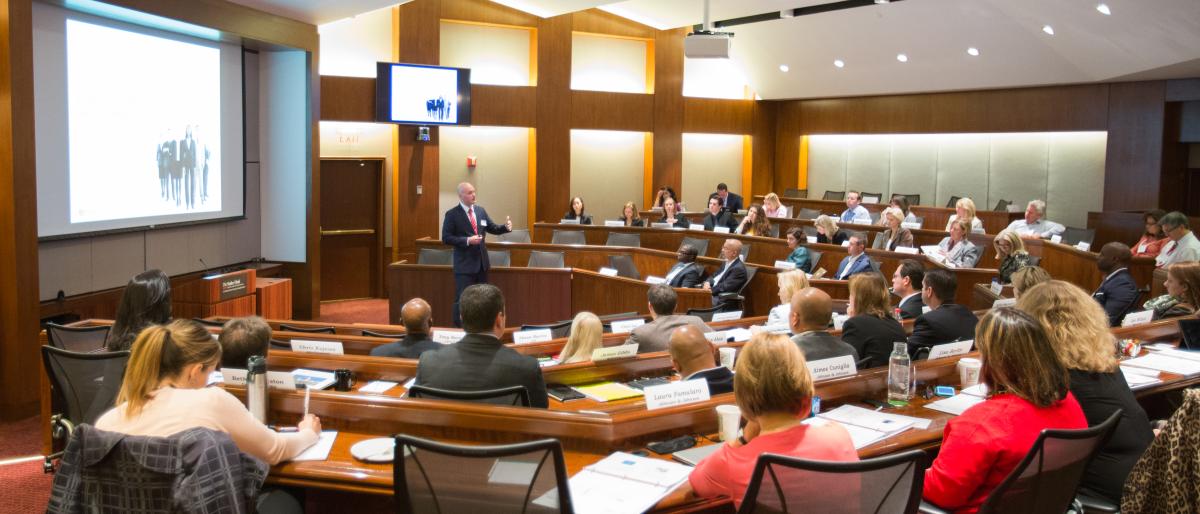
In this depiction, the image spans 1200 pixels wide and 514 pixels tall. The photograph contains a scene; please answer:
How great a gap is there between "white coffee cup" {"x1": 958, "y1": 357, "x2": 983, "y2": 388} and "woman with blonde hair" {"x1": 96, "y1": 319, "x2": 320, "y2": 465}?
2731mm

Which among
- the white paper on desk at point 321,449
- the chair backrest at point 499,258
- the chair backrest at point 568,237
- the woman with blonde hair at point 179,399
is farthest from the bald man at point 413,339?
the chair backrest at point 568,237

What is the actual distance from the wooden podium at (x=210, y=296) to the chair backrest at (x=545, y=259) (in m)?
2.84

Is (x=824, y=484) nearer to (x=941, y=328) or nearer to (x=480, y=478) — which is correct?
(x=480, y=478)

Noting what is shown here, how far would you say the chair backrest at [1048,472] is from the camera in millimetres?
2391

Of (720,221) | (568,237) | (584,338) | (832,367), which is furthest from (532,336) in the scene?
(720,221)

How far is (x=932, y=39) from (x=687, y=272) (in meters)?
5.87

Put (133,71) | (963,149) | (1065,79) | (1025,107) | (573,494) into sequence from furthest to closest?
(963,149)
(1025,107)
(1065,79)
(133,71)
(573,494)

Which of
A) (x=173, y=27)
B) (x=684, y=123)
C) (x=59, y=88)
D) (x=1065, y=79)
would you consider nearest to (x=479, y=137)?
(x=684, y=123)

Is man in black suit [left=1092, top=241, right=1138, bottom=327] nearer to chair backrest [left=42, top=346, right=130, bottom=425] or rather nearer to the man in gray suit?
the man in gray suit

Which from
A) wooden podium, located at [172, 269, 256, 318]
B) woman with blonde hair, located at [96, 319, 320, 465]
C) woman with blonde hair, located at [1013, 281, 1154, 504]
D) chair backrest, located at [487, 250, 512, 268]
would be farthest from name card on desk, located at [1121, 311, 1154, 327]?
wooden podium, located at [172, 269, 256, 318]

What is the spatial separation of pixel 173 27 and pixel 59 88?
4.47 ft

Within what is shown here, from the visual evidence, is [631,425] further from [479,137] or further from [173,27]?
[479,137]

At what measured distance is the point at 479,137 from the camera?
520 inches

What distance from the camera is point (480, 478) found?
2.25m
